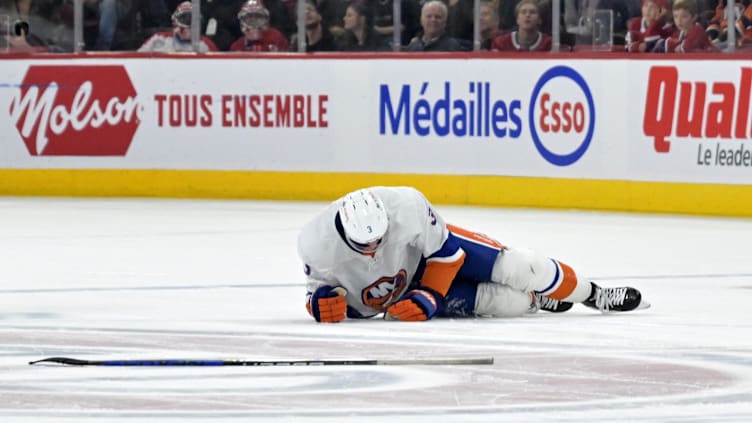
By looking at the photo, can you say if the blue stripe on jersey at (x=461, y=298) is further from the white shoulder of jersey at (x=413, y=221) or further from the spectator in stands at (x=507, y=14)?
the spectator in stands at (x=507, y=14)

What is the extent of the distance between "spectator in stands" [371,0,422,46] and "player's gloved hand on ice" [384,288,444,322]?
266 inches

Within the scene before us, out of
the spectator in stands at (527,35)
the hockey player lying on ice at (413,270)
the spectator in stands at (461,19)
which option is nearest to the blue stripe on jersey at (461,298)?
the hockey player lying on ice at (413,270)

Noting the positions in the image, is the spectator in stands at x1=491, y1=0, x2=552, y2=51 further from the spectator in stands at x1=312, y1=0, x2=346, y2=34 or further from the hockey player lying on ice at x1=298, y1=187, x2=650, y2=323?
the hockey player lying on ice at x1=298, y1=187, x2=650, y2=323

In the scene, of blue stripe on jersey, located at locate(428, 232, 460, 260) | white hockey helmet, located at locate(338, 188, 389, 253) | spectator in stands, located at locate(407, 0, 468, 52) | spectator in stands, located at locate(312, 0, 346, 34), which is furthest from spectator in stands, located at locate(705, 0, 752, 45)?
white hockey helmet, located at locate(338, 188, 389, 253)

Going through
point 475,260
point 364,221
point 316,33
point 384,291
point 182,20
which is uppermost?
point 182,20

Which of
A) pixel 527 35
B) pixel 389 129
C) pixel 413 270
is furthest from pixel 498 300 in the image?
pixel 389 129

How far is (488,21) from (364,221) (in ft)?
22.7

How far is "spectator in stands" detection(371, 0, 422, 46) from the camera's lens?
13.4 metres

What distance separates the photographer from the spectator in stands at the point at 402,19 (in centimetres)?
1344

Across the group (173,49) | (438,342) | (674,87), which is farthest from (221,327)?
(173,49)

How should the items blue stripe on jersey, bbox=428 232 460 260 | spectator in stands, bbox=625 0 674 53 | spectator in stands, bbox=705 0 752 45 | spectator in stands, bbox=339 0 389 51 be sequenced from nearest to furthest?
blue stripe on jersey, bbox=428 232 460 260 < spectator in stands, bbox=705 0 752 45 < spectator in stands, bbox=625 0 674 53 < spectator in stands, bbox=339 0 389 51

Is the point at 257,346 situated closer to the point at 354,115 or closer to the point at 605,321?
the point at 605,321

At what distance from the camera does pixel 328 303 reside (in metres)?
6.88

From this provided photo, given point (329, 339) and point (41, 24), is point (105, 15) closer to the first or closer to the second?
point (41, 24)
